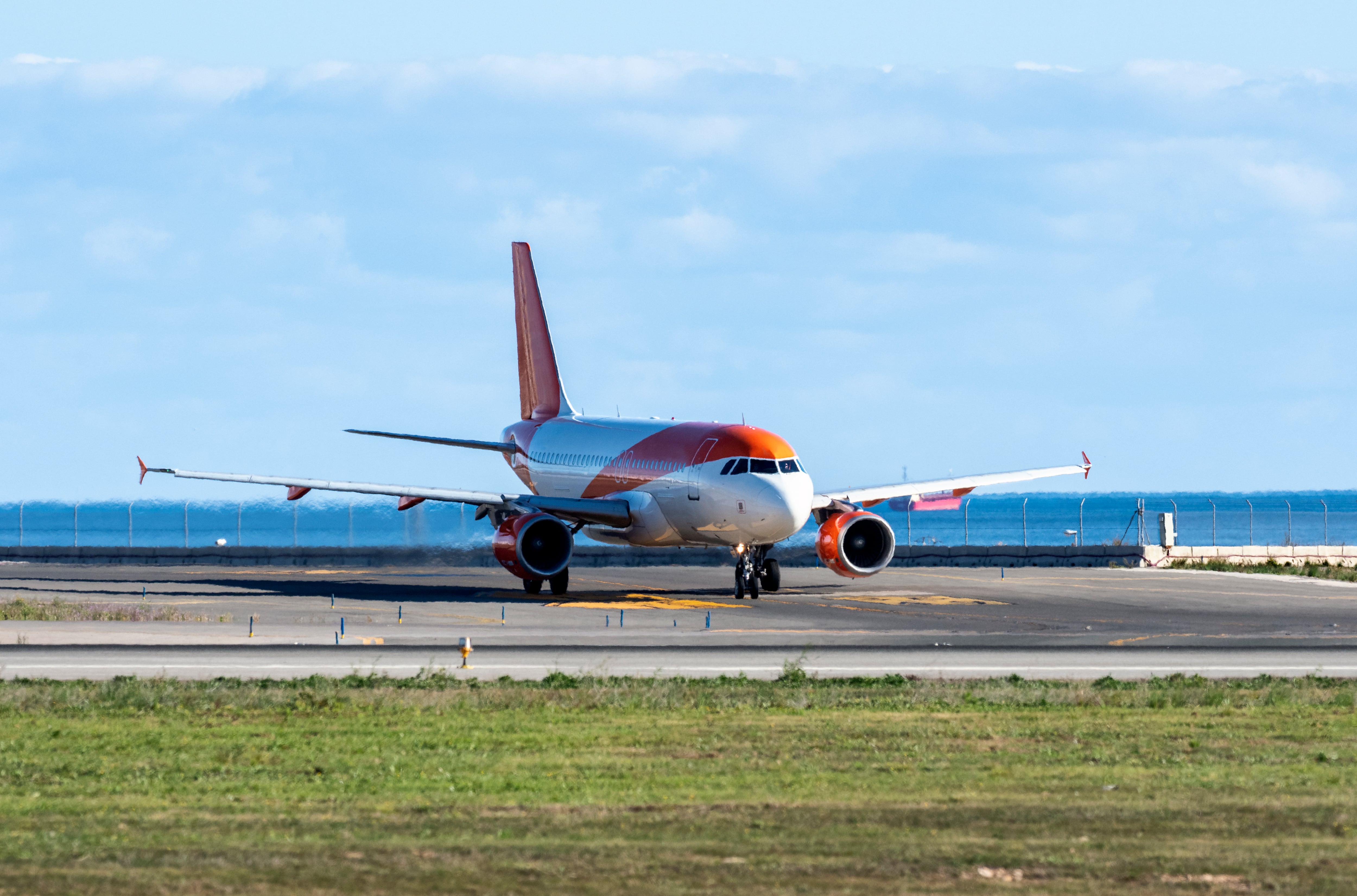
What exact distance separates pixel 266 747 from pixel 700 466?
95.7 ft

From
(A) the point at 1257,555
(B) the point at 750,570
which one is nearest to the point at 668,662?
(B) the point at 750,570

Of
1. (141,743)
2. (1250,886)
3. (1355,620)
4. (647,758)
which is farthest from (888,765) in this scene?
(1355,620)

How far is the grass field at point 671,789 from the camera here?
1112 centimetres

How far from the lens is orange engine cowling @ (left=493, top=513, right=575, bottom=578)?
46.2 metres

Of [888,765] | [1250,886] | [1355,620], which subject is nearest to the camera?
[1250,886]

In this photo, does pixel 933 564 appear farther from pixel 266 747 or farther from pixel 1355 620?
pixel 266 747

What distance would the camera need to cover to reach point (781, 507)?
44.0 m

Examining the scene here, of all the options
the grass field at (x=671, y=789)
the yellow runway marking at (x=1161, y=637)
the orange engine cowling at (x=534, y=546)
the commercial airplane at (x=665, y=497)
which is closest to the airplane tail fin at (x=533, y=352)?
the commercial airplane at (x=665, y=497)

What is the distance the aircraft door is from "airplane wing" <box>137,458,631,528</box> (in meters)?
3.37

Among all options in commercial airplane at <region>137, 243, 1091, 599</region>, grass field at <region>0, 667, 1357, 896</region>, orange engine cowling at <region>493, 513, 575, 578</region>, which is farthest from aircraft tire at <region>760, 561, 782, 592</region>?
grass field at <region>0, 667, 1357, 896</region>

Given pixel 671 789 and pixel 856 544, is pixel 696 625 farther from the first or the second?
pixel 671 789

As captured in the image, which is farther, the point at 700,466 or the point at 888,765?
the point at 700,466

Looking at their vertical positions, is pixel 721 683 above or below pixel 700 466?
below

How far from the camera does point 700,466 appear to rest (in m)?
45.9
